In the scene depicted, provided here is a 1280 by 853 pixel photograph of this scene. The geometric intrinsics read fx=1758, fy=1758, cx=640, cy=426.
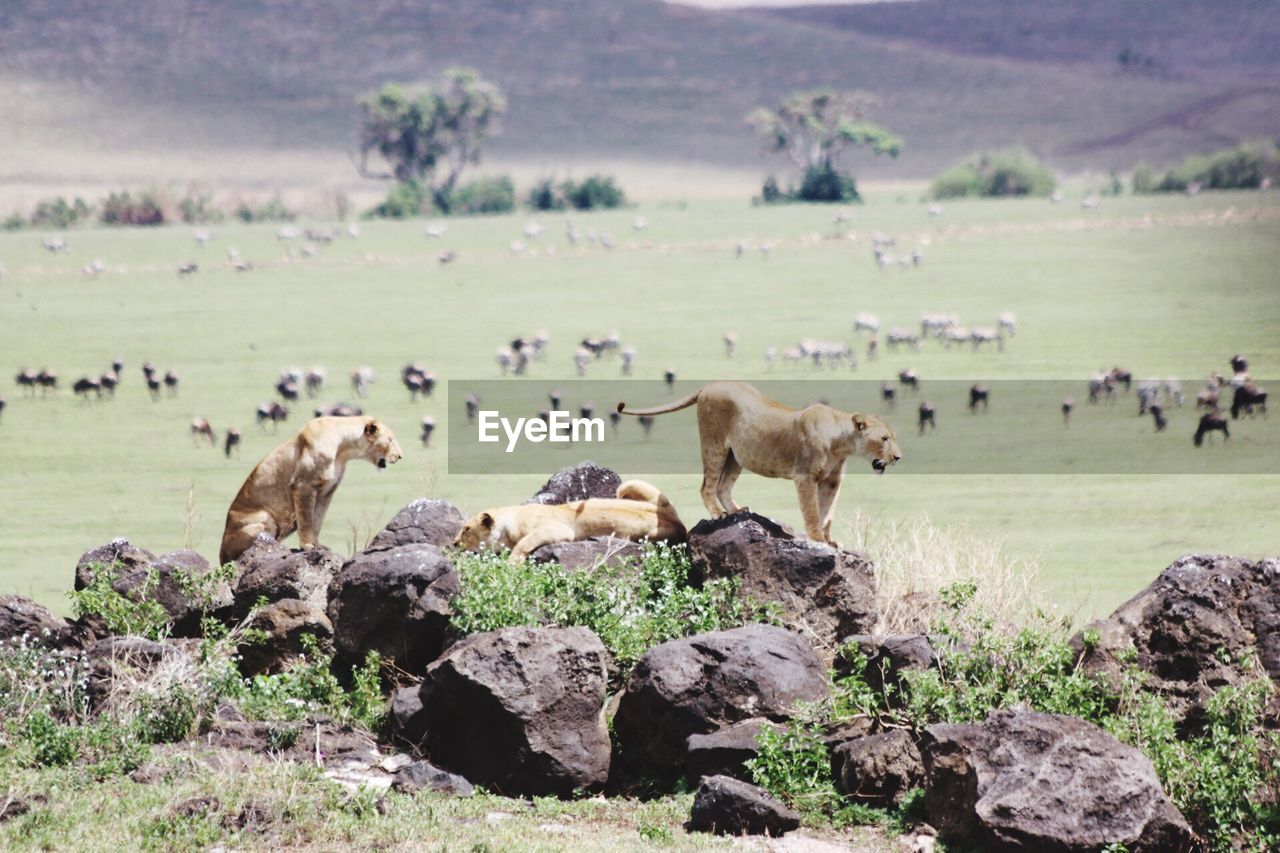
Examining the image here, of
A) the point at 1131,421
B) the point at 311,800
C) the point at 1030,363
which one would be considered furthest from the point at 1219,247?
the point at 311,800

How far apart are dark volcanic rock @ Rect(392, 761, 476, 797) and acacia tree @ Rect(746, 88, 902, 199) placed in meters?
61.6

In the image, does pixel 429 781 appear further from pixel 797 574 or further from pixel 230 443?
pixel 230 443

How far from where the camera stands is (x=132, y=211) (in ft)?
169

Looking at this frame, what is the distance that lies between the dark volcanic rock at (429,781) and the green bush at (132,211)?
43.3 metres

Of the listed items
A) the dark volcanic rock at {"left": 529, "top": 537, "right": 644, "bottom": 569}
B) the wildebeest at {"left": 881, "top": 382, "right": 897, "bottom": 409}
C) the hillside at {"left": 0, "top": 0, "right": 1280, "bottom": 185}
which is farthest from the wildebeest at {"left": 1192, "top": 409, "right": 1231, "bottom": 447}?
the hillside at {"left": 0, "top": 0, "right": 1280, "bottom": 185}

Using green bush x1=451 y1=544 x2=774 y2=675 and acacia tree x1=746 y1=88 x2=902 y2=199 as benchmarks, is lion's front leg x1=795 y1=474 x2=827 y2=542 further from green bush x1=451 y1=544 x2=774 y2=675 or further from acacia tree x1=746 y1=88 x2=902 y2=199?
acacia tree x1=746 y1=88 x2=902 y2=199

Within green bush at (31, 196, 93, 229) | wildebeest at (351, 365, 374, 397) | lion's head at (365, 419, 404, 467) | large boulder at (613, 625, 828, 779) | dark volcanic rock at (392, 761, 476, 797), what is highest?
green bush at (31, 196, 93, 229)

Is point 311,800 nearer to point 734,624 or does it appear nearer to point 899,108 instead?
point 734,624

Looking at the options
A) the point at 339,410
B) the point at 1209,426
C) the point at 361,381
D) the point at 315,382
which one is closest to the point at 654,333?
the point at 361,381

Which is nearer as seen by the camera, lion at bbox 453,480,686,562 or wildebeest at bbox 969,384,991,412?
lion at bbox 453,480,686,562

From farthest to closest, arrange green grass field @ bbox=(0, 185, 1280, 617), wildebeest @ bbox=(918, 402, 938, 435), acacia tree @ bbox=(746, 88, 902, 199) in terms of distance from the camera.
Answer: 1. acacia tree @ bbox=(746, 88, 902, 199)
2. wildebeest @ bbox=(918, 402, 938, 435)
3. green grass field @ bbox=(0, 185, 1280, 617)

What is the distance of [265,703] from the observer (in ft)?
34.8

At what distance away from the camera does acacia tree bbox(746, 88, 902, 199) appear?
71188 millimetres

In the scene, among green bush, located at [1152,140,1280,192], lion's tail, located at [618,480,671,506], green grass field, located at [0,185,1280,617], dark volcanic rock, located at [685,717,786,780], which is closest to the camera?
dark volcanic rock, located at [685,717,786,780]
